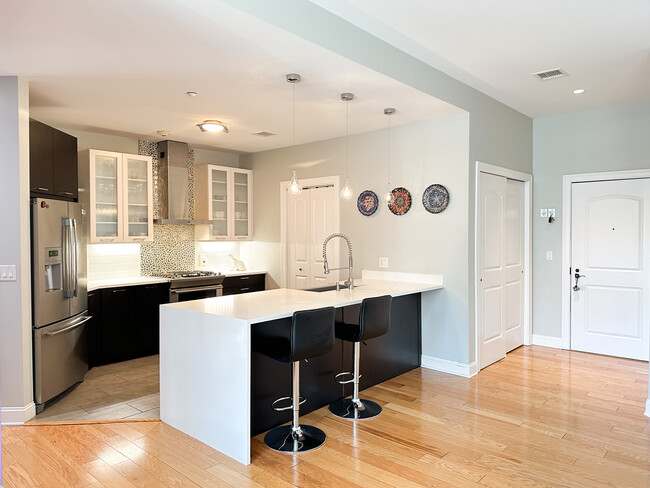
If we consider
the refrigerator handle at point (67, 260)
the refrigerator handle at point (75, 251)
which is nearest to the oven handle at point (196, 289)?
the refrigerator handle at point (75, 251)

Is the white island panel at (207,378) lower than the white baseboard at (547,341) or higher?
higher

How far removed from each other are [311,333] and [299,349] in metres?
0.13

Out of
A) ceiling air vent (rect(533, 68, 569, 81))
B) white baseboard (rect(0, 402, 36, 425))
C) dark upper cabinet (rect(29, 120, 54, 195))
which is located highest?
ceiling air vent (rect(533, 68, 569, 81))

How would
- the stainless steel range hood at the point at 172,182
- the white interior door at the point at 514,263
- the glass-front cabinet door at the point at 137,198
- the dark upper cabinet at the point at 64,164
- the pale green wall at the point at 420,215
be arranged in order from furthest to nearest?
the stainless steel range hood at the point at 172,182 → the glass-front cabinet door at the point at 137,198 → the white interior door at the point at 514,263 → the pale green wall at the point at 420,215 → the dark upper cabinet at the point at 64,164

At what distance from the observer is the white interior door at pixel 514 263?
5.40 meters

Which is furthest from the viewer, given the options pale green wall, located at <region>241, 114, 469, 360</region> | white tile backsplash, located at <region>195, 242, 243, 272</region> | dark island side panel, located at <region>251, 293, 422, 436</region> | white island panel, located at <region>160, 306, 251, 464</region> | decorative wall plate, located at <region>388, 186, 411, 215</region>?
white tile backsplash, located at <region>195, 242, 243, 272</region>

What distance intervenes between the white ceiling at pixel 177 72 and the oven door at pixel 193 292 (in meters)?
1.87

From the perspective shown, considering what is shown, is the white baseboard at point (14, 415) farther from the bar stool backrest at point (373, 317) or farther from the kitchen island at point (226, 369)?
the bar stool backrest at point (373, 317)

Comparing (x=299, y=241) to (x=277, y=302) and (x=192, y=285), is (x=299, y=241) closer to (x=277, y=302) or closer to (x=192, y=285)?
(x=192, y=285)

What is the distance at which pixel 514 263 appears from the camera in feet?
18.2

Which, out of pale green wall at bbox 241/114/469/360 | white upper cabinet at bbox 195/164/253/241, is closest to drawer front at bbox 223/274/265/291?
white upper cabinet at bbox 195/164/253/241

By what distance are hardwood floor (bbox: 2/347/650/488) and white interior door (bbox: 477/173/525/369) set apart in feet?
3.15

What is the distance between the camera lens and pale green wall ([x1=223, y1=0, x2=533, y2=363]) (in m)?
2.84

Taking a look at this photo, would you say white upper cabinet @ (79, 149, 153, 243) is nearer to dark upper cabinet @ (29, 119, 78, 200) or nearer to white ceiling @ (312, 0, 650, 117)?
dark upper cabinet @ (29, 119, 78, 200)
